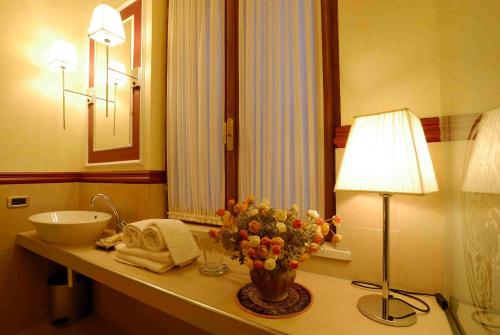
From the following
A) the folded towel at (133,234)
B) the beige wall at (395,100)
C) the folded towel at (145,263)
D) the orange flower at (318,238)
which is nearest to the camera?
the orange flower at (318,238)

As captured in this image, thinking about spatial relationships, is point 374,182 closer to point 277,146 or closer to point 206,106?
point 277,146

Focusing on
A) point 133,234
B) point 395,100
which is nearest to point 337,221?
point 395,100

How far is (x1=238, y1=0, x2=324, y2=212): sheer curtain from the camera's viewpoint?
1145mm

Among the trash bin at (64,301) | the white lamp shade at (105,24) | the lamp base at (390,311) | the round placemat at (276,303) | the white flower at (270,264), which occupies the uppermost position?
the white lamp shade at (105,24)

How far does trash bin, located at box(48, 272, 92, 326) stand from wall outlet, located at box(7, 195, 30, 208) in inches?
23.2

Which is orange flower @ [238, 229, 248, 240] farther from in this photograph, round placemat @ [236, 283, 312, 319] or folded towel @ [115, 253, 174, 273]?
folded towel @ [115, 253, 174, 273]

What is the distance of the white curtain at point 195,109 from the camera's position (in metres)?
1.48

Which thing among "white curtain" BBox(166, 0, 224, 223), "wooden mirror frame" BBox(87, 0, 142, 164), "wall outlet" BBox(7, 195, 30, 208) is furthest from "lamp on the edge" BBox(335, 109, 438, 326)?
"wall outlet" BBox(7, 195, 30, 208)

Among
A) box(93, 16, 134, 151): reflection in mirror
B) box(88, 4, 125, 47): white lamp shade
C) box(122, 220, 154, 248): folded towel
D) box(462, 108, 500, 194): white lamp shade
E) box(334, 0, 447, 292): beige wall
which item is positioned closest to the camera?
box(462, 108, 500, 194): white lamp shade

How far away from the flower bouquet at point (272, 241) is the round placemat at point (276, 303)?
2cm

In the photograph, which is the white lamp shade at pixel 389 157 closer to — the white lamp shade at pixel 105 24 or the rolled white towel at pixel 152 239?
the rolled white towel at pixel 152 239

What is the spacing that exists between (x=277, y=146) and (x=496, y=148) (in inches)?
32.1

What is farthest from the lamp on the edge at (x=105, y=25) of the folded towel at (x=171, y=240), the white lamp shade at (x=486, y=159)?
the white lamp shade at (x=486, y=159)

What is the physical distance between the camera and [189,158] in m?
1.58
